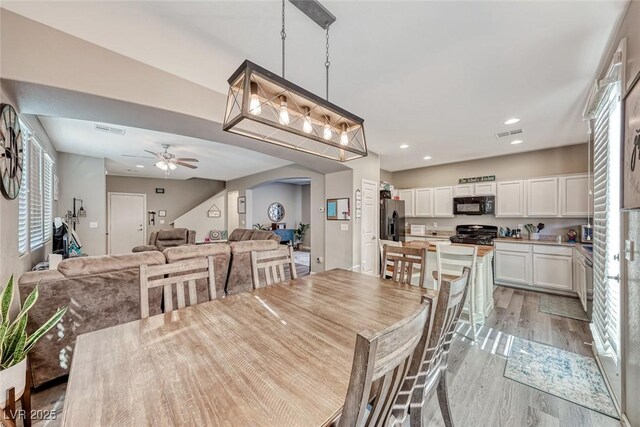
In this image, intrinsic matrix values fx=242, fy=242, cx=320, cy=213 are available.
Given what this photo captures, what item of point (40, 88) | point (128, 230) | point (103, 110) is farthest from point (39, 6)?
point (128, 230)

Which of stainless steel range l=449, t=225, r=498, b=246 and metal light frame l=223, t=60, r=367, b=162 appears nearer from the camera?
metal light frame l=223, t=60, r=367, b=162

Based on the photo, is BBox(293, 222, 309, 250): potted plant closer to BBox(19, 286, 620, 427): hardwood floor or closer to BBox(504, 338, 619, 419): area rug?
BBox(19, 286, 620, 427): hardwood floor

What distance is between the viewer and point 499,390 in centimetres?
191

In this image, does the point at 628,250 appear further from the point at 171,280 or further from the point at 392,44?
the point at 171,280

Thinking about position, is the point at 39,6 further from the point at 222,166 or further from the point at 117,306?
the point at 222,166

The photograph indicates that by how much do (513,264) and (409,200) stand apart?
253 centimetres

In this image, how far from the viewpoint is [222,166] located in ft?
20.5

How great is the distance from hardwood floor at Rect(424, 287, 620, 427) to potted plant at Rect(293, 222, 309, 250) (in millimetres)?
7033

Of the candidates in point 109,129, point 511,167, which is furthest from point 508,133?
point 109,129

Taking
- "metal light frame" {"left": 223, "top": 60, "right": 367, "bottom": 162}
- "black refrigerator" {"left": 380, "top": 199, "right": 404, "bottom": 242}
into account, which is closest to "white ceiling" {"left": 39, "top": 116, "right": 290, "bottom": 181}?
"black refrigerator" {"left": 380, "top": 199, "right": 404, "bottom": 242}

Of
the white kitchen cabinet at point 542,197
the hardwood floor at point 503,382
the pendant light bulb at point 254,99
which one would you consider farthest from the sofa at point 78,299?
the white kitchen cabinet at point 542,197

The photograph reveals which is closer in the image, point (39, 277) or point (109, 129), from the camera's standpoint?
point (39, 277)

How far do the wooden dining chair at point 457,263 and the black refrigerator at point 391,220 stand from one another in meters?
2.20

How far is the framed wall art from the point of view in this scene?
4.00 feet
